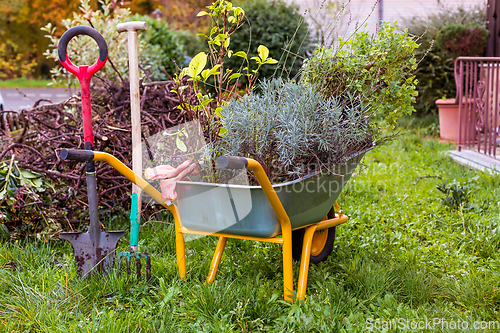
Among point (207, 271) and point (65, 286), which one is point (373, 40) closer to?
point (207, 271)

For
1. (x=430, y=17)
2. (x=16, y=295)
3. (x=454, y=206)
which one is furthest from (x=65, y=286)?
(x=430, y=17)

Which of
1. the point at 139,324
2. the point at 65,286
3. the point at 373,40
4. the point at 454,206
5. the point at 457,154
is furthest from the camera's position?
the point at 457,154

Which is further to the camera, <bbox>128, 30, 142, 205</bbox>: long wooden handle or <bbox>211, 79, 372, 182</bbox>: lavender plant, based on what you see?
<bbox>128, 30, 142, 205</bbox>: long wooden handle

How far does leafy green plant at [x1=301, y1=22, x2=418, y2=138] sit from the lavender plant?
0.26 meters

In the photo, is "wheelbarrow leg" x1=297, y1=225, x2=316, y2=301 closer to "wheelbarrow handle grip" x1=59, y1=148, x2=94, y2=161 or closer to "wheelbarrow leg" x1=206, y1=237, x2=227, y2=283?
"wheelbarrow leg" x1=206, y1=237, x2=227, y2=283

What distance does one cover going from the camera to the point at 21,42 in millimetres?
22047

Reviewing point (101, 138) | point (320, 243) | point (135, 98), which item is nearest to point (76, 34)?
point (135, 98)

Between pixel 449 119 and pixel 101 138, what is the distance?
4.86m

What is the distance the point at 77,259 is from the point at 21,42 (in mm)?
24172

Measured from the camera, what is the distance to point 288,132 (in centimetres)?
170

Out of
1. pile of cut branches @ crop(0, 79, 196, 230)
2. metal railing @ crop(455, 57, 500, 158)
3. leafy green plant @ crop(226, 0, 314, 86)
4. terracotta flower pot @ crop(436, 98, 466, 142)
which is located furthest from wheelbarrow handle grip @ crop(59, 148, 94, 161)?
terracotta flower pot @ crop(436, 98, 466, 142)

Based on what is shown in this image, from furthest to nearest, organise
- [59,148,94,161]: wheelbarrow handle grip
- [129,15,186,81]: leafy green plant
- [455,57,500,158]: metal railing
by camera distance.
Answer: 1. [129,15,186,81]: leafy green plant
2. [455,57,500,158]: metal railing
3. [59,148,94,161]: wheelbarrow handle grip

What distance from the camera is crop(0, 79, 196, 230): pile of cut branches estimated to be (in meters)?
2.72

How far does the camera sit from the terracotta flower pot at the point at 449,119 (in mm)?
5668
